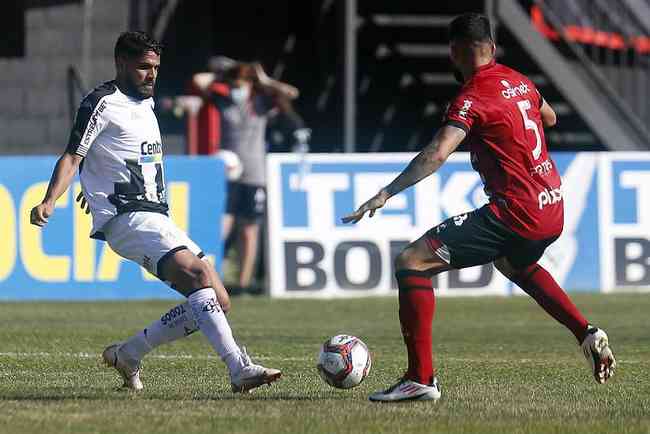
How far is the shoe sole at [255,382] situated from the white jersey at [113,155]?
1.03 metres

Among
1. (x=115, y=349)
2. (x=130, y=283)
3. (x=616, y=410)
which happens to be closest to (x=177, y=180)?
(x=130, y=283)

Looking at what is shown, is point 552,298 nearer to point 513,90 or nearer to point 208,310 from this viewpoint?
point 513,90

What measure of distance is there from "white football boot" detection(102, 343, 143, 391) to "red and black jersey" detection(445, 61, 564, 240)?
2.03m

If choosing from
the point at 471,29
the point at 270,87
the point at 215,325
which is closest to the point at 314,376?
the point at 215,325

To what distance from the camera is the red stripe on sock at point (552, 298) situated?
827cm

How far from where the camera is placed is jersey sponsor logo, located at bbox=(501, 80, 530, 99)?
7953mm

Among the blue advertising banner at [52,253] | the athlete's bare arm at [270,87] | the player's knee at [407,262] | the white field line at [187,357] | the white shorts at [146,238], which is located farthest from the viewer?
the athlete's bare arm at [270,87]

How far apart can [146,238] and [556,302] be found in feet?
6.97

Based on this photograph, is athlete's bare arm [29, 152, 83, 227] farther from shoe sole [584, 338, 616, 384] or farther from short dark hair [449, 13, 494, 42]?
shoe sole [584, 338, 616, 384]

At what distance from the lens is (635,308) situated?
14695mm

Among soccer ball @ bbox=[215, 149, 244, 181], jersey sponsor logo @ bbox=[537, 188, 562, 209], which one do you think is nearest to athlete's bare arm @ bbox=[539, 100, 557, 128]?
jersey sponsor logo @ bbox=[537, 188, 562, 209]

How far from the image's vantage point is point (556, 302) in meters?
8.30

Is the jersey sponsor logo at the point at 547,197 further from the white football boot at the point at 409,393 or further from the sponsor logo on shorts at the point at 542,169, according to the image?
the white football boot at the point at 409,393

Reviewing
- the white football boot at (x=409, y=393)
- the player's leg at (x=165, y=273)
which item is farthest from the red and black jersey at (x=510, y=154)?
the player's leg at (x=165, y=273)
